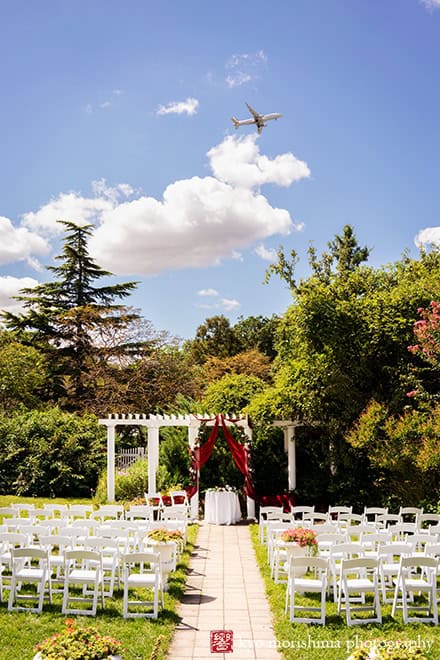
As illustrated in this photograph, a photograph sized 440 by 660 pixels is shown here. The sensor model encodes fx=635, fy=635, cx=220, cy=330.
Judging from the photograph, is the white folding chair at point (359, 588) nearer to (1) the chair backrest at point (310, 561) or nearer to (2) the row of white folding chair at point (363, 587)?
(2) the row of white folding chair at point (363, 587)

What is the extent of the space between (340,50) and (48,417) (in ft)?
49.7

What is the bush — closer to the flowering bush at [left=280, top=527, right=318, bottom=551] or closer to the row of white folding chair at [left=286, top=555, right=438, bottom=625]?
the flowering bush at [left=280, top=527, right=318, bottom=551]

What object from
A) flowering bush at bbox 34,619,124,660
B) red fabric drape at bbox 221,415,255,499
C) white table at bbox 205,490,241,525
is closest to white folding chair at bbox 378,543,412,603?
flowering bush at bbox 34,619,124,660

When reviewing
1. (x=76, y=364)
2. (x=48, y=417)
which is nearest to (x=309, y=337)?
(x=48, y=417)

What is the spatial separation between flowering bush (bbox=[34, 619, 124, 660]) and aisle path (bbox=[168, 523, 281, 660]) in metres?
2.16

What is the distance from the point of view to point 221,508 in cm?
1559

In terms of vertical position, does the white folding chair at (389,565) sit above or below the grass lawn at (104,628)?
above

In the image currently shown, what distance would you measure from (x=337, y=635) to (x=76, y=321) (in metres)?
26.4

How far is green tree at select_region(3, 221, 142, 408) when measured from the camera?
3088 cm

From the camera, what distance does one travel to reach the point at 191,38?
10391mm

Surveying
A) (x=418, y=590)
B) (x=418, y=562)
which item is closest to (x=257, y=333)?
(x=418, y=590)

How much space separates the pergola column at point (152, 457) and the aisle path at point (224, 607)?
4145 millimetres

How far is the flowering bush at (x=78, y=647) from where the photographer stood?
423 cm

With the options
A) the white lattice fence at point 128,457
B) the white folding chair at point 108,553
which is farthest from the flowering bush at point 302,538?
the white lattice fence at point 128,457
